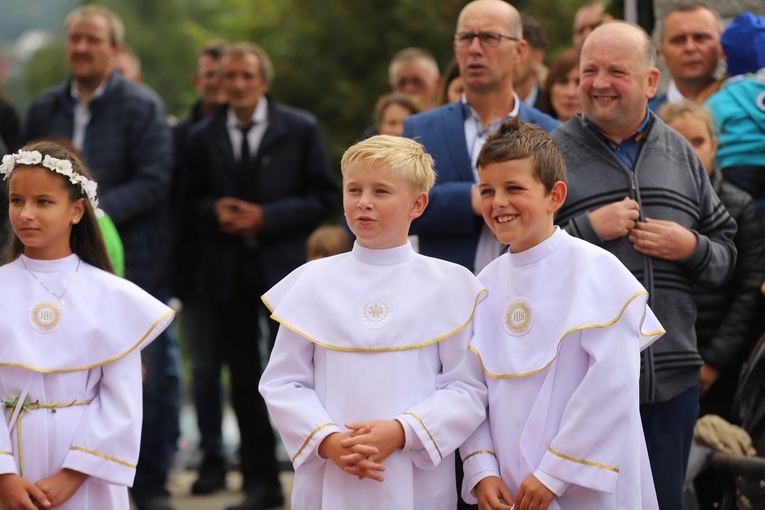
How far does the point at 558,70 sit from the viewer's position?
6855 mm

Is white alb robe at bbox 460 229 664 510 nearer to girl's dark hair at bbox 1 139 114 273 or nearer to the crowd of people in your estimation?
the crowd of people

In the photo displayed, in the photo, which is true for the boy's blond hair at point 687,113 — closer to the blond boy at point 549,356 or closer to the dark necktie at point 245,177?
the blond boy at point 549,356

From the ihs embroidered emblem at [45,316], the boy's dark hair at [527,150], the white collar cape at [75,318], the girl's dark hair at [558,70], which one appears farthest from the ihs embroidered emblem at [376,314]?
the girl's dark hair at [558,70]

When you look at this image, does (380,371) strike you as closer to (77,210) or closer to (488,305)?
(488,305)

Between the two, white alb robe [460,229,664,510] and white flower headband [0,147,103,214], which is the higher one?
white flower headband [0,147,103,214]

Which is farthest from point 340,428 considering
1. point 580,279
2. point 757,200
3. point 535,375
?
point 757,200

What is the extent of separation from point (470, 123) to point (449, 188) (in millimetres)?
476

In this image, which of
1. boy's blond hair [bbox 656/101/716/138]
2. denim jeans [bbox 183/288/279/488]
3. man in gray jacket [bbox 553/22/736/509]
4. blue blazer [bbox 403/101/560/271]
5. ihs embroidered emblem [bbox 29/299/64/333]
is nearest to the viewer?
ihs embroidered emblem [bbox 29/299/64/333]

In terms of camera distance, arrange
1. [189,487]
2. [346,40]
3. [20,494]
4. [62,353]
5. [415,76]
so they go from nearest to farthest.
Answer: [20,494], [62,353], [189,487], [415,76], [346,40]

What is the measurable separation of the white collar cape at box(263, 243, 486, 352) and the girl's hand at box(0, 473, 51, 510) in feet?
3.53

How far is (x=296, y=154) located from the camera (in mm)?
7844

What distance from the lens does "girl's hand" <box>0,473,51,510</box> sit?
440cm

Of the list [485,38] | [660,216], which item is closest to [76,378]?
[660,216]

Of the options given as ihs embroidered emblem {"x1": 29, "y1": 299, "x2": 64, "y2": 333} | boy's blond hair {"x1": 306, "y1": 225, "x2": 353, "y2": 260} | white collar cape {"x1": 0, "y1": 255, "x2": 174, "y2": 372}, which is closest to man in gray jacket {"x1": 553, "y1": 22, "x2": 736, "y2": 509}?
white collar cape {"x1": 0, "y1": 255, "x2": 174, "y2": 372}
